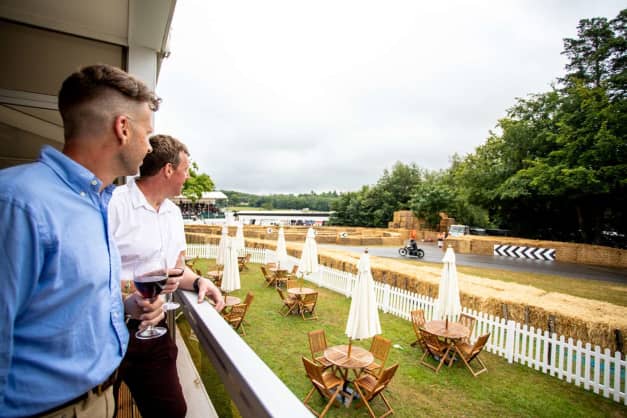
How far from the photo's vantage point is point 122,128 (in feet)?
3.60

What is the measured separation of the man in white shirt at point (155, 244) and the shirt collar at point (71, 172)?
0.79m

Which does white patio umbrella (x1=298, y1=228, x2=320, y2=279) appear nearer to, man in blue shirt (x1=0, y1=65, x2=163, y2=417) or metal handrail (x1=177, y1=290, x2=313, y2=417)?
metal handrail (x1=177, y1=290, x2=313, y2=417)

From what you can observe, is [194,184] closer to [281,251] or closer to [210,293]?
[281,251]

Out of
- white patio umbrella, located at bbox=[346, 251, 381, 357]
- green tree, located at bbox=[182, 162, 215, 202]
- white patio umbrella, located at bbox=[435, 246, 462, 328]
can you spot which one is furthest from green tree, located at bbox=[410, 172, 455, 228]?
white patio umbrella, located at bbox=[346, 251, 381, 357]

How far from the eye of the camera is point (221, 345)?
1.21m

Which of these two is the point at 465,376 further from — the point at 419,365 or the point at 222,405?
the point at 222,405

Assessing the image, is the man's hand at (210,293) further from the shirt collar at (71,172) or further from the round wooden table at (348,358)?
the round wooden table at (348,358)

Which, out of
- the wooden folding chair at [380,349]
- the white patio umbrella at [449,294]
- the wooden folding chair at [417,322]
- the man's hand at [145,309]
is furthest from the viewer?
the wooden folding chair at [417,322]

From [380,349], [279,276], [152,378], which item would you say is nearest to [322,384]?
[380,349]

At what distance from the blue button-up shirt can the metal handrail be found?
0.41 metres

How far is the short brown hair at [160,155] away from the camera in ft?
7.25


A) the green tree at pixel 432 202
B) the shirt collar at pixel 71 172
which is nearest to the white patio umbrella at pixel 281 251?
the shirt collar at pixel 71 172

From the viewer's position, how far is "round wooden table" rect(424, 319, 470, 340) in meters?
6.57

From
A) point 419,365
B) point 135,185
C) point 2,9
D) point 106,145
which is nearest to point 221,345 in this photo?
point 106,145
